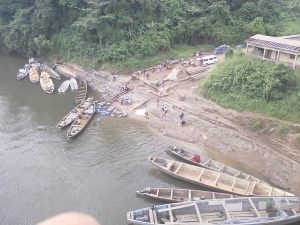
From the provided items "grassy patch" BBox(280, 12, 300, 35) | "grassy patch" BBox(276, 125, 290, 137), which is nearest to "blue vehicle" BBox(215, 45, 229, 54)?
"grassy patch" BBox(280, 12, 300, 35)

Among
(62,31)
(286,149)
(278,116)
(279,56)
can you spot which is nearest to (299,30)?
(279,56)

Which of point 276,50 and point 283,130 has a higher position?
point 276,50

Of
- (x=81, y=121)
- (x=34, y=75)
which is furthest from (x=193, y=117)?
(x=34, y=75)

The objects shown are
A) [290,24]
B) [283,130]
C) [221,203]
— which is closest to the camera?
[221,203]

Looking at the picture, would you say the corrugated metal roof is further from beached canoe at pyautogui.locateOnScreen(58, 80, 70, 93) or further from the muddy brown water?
beached canoe at pyautogui.locateOnScreen(58, 80, 70, 93)

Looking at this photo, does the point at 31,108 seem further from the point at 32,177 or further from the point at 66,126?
the point at 32,177

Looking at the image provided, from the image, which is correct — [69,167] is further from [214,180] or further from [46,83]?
[46,83]
